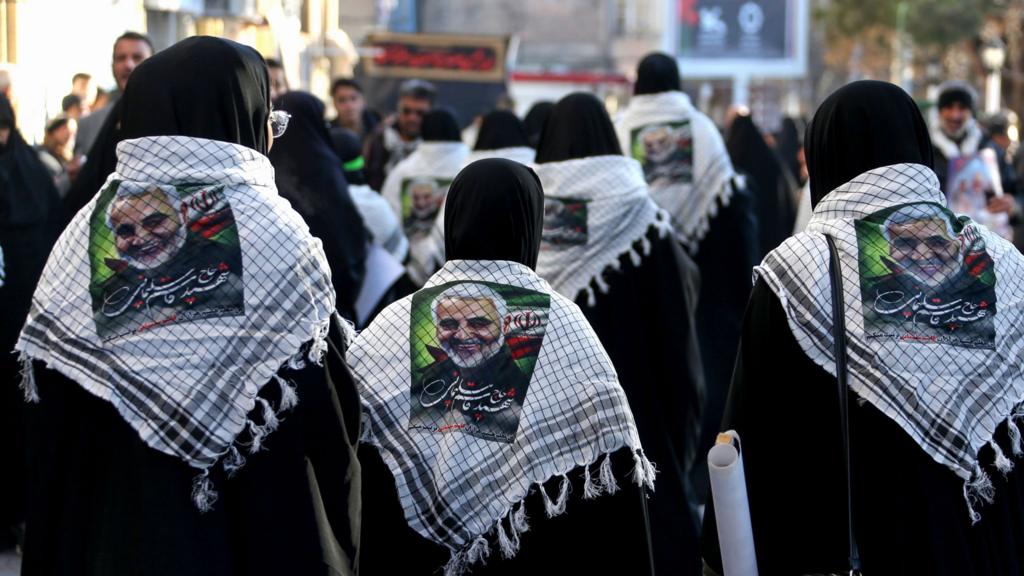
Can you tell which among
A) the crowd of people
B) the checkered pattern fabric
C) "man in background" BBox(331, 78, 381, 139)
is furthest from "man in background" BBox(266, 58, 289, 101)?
the crowd of people

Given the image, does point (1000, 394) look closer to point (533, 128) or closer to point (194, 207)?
point (194, 207)

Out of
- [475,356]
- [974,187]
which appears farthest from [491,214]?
[974,187]

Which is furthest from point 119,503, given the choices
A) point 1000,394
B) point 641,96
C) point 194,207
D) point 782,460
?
point 641,96

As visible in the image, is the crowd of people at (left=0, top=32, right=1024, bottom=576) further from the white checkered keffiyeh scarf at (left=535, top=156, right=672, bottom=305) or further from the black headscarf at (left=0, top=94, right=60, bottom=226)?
the black headscarf at (left=0, top=94, right=60, bottom=226)

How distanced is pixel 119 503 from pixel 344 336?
1.93ft

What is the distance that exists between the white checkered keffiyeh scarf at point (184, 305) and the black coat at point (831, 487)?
93 cm

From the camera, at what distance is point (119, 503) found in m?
3.10

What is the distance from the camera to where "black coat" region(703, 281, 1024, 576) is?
129 inches

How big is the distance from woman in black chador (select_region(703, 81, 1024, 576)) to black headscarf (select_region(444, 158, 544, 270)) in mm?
527

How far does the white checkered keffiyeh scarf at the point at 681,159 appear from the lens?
24.8ft

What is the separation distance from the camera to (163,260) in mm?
3098

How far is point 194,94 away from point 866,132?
140 cm

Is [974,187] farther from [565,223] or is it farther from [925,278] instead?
[925,278]

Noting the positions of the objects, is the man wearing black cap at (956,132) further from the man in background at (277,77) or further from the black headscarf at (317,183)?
the black headscarf at (317,183)
